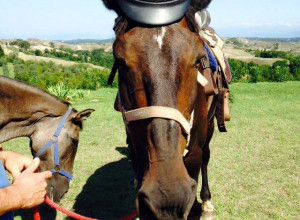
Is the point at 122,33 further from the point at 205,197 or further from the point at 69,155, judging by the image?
the point at 205,197

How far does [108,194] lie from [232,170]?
2.80 meters

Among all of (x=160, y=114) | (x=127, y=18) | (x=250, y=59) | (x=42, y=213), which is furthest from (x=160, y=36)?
(x=250, y=59)

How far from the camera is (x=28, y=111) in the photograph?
380 centimetres

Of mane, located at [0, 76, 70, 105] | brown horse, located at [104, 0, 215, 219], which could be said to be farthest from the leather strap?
mane, located at [0, 76, 70, 105]

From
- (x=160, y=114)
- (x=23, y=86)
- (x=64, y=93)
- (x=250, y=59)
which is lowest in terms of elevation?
(x=250, y=59)

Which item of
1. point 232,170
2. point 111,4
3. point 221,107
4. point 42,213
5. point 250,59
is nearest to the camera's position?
point 111,4

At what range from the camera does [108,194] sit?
539 centimetres

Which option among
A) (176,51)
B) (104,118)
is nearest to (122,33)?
(176,51)

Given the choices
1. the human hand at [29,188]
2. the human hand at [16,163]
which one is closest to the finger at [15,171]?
the human hand at [16,163]

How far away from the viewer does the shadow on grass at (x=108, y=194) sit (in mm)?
4809

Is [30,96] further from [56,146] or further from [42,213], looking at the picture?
[42,213]

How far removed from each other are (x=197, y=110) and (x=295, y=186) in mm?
3873

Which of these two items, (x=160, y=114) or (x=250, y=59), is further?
(x=250, y=59)

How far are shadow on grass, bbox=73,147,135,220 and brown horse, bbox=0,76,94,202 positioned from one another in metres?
0.98
